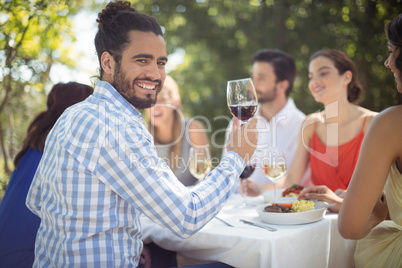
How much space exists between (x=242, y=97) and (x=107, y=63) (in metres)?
0.68

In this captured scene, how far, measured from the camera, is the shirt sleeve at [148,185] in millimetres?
1345

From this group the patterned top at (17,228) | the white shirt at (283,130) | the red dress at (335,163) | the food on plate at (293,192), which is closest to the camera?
the patterned top at (17,228)

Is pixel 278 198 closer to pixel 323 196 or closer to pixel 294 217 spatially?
pixel 323 196

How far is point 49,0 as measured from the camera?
2652 mm

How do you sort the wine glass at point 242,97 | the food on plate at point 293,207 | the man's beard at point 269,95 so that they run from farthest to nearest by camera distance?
the man's beard at point 269,95, the wine glass at point 242,97, the food on plate at point 293,207

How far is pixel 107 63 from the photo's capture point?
1.70 m

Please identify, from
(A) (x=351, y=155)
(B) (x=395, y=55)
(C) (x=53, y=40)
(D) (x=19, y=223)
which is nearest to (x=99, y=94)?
(D) (x=19, y=223)

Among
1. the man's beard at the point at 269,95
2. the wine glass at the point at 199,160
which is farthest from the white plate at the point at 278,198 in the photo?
the man's beard at the point at 269,95

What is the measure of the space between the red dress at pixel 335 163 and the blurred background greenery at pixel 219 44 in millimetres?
2202

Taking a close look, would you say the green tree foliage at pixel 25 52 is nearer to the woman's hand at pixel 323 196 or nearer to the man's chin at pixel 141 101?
the man's chin at pixel 141 101

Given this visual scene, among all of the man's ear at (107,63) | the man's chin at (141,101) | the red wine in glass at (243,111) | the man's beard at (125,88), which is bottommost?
the red wine in glass at (243,111)

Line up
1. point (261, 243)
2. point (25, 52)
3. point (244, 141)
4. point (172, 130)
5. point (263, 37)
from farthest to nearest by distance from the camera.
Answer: point (263, 37) < point (172, 130) < point (25, 52) < point (244, 141) < point (261, 243)

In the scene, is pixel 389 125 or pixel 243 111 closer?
pixel 389 125

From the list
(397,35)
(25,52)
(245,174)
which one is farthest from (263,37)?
(397,35)
